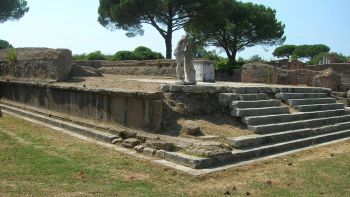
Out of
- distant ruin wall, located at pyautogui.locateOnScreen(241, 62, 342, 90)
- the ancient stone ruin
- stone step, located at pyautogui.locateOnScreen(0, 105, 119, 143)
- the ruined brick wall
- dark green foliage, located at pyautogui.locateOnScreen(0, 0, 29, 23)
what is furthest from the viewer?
dark green foliage, located at pyautogui.locateOnScreen(0, 0, 29, 23)

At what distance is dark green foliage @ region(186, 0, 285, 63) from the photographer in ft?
112

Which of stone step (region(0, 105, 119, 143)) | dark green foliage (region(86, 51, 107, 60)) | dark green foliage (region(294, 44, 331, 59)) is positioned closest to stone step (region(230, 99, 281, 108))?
stone step (region(0, 105, 119, 143))

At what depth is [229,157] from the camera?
7129 mm

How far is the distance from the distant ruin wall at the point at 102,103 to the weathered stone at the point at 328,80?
12352 mm

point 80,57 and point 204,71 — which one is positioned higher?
point 80,57

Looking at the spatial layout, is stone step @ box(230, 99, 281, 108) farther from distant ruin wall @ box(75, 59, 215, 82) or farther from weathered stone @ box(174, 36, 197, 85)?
distant ruin wall @ box(75, 59, 215, 82)

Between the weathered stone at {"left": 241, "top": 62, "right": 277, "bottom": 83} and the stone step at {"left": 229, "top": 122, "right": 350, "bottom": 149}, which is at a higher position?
the weathered stone at {"left": 241, "top": 62, "right": 277, "bottom": 83}

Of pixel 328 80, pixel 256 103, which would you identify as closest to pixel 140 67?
pixel 328 80

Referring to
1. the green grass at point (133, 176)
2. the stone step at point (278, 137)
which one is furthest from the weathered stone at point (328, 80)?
the green grass at point (133, 176)

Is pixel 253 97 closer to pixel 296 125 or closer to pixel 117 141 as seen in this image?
pixel 296 125

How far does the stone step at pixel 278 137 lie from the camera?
305 inches

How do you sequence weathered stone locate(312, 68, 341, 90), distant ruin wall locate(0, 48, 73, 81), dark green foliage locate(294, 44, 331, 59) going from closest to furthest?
distant ruin wall locate(0, 48, 73, 81) → weathered stone locate(312, 68, 341, 90) → dark green foliage locate(294, 44, 331, 59)

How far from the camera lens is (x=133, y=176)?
6.11 m

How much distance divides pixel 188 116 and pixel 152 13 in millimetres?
22604
